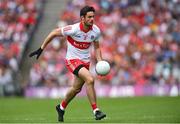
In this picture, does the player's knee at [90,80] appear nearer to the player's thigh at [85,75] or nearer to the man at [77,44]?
the player's thigh at [85,75]

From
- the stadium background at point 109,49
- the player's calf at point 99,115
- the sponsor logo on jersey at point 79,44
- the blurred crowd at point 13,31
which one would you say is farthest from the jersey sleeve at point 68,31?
the blurred crowd at point 13,31

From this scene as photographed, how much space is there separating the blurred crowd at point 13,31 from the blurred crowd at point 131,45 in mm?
1103

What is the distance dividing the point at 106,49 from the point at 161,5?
11.0ft

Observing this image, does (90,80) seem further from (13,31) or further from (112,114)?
(13,31)

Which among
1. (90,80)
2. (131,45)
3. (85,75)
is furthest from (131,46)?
(90,80)

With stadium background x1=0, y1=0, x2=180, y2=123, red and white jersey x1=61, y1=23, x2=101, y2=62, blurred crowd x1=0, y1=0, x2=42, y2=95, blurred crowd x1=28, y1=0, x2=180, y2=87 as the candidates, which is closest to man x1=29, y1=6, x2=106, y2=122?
red and white jersey x1=61, y1=23, x2=101, y2=62

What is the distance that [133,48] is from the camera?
3083cm

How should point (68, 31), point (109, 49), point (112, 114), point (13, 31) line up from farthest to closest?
point (13, 31) → point (109, 49) → point (112, 114) → point (68, 31)

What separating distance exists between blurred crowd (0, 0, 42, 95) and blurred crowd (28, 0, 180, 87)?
1.10 meters

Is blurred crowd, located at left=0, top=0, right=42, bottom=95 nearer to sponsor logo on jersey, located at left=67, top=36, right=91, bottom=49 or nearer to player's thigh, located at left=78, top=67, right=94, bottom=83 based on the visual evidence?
sponsor logo on jersey, located at left=67, top=36, right=91, bottom=49

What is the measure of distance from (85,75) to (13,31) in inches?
766

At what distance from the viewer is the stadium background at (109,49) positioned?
29672mm

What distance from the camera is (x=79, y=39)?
15062mm

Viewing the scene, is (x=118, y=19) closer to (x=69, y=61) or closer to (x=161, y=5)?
(x=161, y=5)
